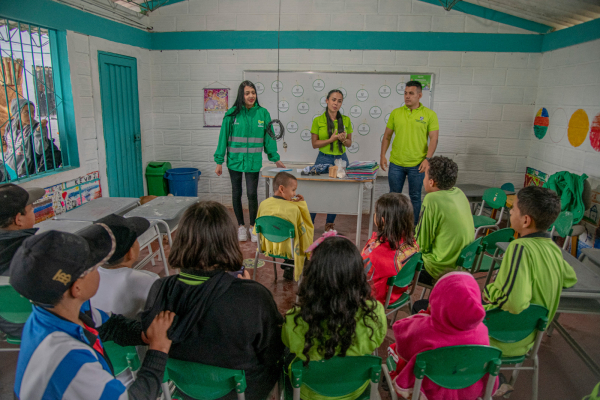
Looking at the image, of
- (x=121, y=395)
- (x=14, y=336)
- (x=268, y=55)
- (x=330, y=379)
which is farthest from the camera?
(x=268, y=55)

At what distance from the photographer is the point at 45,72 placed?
3516 millimetres

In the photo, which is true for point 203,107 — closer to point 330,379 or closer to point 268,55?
point 268,55

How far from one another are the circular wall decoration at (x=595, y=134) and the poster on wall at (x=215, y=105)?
4011 mm

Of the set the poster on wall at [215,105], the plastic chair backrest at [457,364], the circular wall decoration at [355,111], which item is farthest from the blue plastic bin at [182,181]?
the plastic chair backrest at [457,364]

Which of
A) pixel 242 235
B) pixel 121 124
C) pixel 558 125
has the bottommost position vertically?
pixel 242 235

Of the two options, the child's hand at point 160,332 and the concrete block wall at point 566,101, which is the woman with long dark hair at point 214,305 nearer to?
the child's hand at point 160,332

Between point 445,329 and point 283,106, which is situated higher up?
point 283,106

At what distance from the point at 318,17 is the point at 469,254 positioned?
3.65 metres

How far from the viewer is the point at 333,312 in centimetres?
128

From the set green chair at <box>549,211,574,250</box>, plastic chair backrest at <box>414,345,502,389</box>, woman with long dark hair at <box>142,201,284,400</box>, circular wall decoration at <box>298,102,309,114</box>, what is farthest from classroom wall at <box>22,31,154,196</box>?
green chair at <box>549,211,574,250</box>

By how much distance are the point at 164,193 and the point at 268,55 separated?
7.42 ft

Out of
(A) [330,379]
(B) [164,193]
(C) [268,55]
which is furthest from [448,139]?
(A) [330,379]

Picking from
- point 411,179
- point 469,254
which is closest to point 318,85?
point 411,179

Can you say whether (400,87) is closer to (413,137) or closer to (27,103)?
(413,137)
